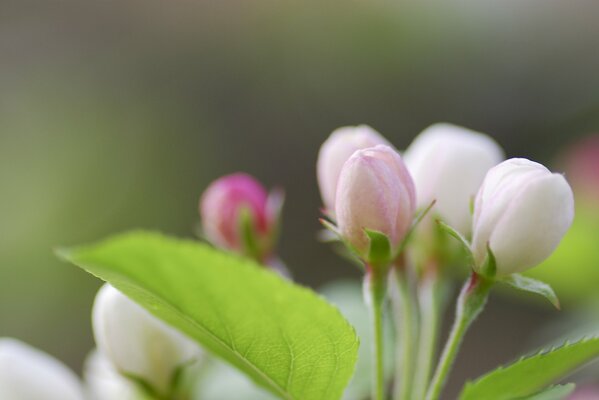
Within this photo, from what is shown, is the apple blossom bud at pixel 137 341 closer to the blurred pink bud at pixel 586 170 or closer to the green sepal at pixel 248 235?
the green sepal at pixel 248 235

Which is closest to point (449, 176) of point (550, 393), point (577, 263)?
point (550, 393)

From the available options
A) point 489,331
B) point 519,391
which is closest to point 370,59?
point 489,331

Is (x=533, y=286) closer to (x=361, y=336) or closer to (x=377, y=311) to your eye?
(x=377, y=311)

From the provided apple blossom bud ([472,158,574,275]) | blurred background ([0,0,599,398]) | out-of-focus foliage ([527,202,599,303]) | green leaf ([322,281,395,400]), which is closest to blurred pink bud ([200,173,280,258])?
green leaf ([322,281,395,400])

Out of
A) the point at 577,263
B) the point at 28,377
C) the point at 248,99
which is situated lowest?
the point at 248,99

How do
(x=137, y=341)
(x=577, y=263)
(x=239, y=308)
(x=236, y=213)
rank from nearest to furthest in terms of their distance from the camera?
(x=239, y=308)
(x=137, y=341)
(x=236, y=213)
(x=577, y=263)

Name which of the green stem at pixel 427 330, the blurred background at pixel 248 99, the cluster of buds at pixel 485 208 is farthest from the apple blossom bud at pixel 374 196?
the blurred background at pixel 248 99
